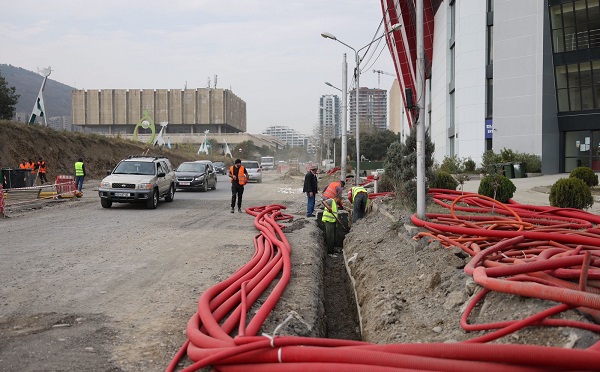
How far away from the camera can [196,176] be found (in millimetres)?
27281

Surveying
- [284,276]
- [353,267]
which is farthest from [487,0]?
[284,276]

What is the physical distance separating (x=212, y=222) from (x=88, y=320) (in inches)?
358

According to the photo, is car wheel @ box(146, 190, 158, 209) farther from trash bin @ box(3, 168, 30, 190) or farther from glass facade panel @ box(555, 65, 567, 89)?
glass facade panel @ box(555, 65, 567, 89)

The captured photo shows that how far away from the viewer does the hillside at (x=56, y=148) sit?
1300 inches

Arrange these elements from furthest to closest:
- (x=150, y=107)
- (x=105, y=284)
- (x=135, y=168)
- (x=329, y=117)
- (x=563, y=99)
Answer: (x=150, y=107)
(x=329, y=117)
(x=563, y=99)
(x=135, y=168)
(x=105, y=284)

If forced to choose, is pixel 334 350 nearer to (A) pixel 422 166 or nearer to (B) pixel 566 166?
(A) pixel 422 166

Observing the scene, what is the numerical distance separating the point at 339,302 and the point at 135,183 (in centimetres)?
1064

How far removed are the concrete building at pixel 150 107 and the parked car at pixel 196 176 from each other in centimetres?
10147

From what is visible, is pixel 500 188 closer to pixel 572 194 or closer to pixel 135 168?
pixel 572 194

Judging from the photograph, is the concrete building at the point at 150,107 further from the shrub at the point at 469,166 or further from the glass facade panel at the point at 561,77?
the glass facade panel at the point at 561,77

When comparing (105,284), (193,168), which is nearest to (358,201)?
(105,284)

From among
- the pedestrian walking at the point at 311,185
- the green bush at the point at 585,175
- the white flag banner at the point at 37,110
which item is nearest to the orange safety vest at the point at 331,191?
the pedestrian walking at the point at 311,185

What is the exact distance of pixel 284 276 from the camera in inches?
283

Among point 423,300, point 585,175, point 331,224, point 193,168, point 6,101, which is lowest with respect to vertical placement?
point 423,300
